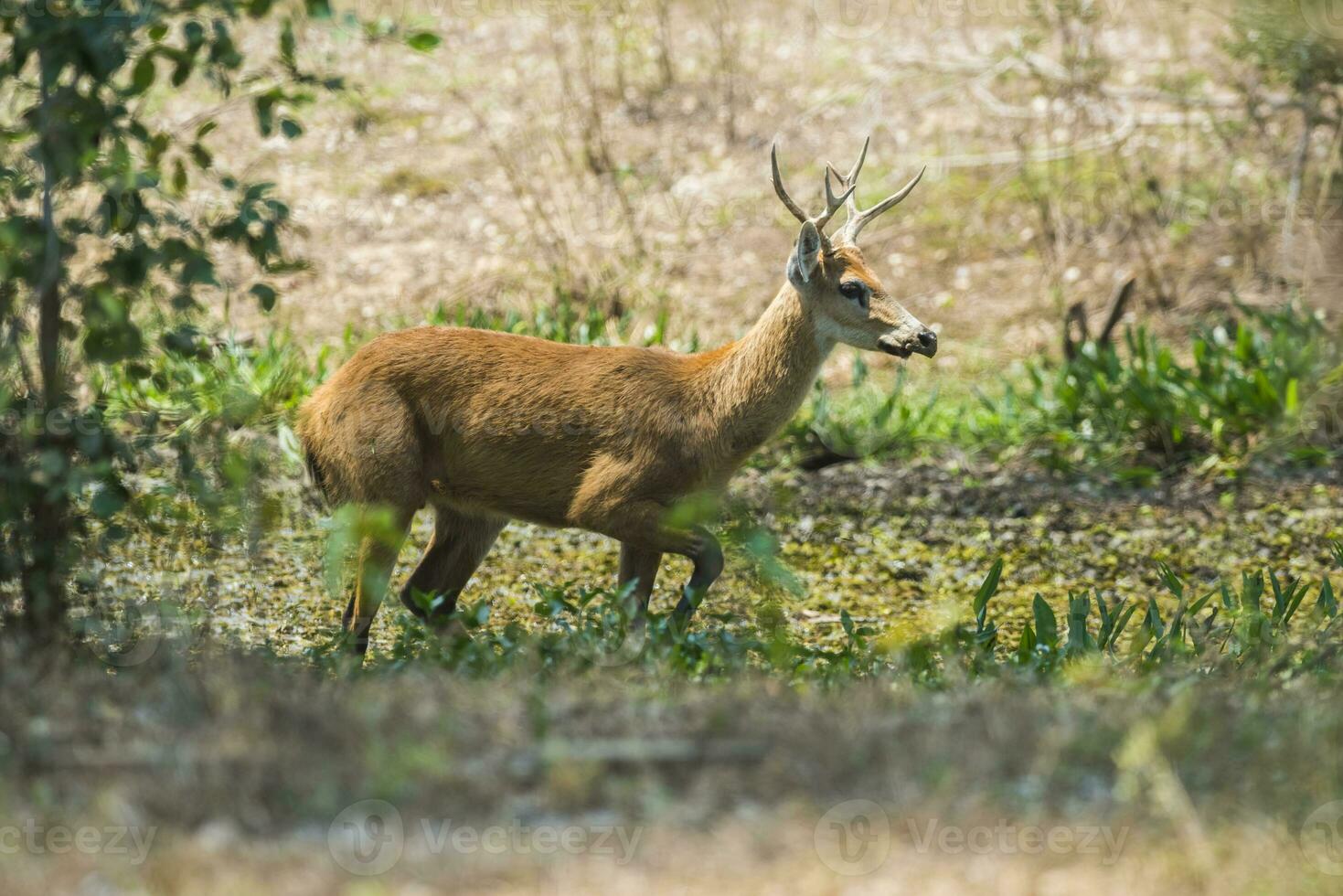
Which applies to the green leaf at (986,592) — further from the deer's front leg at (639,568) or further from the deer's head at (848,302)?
the deer's front leg at (639,568)

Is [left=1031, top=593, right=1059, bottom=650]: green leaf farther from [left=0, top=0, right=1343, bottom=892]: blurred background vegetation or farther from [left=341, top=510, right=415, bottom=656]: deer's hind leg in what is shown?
[left=341, top=510, right=415, bottom=656]: deer's hind leg

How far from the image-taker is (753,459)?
9711mm

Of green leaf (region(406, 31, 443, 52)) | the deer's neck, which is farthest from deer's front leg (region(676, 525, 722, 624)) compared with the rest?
green leaf (region(406, 31, 443, 52))

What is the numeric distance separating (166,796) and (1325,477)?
24.7ft

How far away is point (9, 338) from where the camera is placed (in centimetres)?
488

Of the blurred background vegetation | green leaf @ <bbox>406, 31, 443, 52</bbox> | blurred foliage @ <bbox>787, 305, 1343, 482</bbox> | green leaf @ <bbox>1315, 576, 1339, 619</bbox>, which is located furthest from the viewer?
blurred foliage @ <bbox>787, 305, 1343, 482</bbox>

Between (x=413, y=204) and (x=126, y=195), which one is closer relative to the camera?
(x=126, y=195)

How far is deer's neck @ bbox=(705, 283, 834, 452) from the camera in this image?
22.5 ft

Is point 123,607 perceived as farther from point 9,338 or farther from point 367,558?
point 9,338

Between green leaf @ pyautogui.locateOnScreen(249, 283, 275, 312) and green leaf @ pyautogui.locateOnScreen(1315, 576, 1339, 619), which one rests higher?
green leaf @ pyautogui.locateOnScreen(249, 283, 275, 312)

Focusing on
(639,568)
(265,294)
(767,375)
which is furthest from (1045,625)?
(265,294)

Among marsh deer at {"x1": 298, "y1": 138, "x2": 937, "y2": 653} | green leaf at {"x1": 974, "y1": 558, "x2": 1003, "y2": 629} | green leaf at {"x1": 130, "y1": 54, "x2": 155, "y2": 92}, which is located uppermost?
green leaf at {"x1": 130, "y1": 54, "x2": 155, "y2": 92}

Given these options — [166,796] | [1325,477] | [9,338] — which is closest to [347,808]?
[166,796]

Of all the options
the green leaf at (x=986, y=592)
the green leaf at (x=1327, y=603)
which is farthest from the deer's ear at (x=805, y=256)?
the green leaf at (x=1327, y=603)
